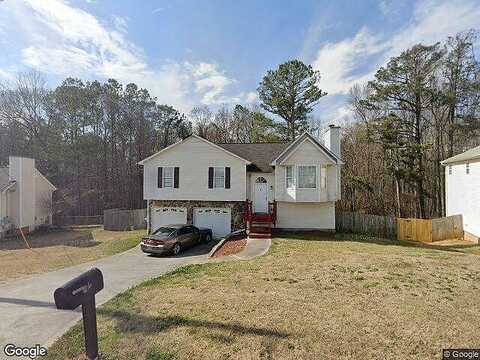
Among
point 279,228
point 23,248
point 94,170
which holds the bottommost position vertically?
point 23,248

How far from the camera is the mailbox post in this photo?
13.1ft

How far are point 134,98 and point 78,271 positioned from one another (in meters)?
32.3

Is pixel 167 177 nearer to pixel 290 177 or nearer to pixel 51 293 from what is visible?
pixel 290 177

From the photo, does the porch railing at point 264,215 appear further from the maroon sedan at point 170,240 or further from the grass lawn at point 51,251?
the grass lawn at point 51,251

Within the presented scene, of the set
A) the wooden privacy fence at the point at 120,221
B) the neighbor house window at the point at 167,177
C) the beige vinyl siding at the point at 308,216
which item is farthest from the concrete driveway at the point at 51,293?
the wooden privacy fence at the point at 120,221

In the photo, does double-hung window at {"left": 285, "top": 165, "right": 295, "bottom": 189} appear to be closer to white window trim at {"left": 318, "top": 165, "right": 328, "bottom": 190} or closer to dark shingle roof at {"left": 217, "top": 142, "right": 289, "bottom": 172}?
dark shingle roof at {"left": 217, "top": 142, "right": 289, "bottom": 172}

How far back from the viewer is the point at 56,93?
1404 inches

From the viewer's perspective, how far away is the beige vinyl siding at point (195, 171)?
2084 centimetres

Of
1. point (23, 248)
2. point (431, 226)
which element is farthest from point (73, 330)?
point (431, 226)

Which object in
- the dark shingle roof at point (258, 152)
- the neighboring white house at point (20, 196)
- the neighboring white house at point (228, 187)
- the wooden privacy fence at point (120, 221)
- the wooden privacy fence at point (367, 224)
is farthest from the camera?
the wooden privacy fence at point (120, 221)

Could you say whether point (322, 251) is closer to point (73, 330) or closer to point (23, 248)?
point (73, 330)

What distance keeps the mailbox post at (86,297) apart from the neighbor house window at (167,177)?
17.0m

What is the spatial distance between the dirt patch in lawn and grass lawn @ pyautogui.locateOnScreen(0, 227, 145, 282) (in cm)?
642

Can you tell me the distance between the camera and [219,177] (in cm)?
2102
